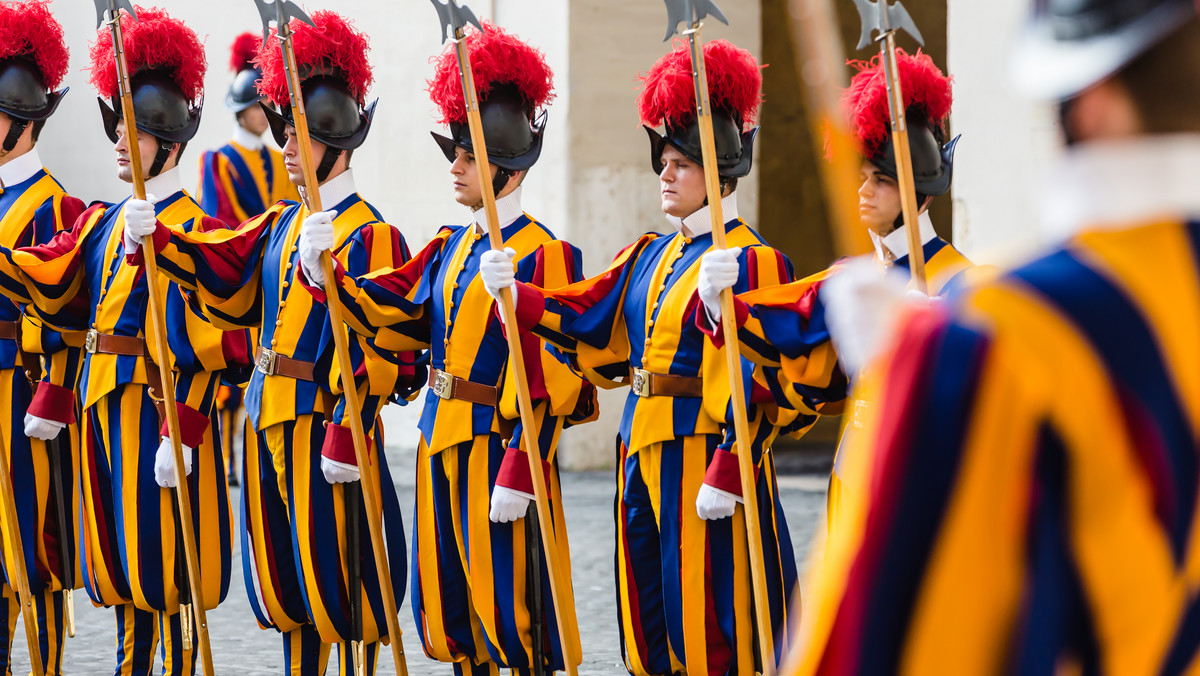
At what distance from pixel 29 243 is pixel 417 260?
154 centimetres

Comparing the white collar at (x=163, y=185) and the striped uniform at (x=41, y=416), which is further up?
the white collar at (x=163, y=185)

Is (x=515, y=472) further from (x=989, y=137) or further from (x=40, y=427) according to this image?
(x=989, y=137)

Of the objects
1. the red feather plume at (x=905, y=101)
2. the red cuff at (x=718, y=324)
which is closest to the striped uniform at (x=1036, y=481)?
the red cuff at (x=718, y=324)

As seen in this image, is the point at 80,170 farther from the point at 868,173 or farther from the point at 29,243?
the point at 868,173

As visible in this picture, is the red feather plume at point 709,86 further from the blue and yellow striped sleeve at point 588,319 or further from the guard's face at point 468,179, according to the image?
the guard's face at point 468,179

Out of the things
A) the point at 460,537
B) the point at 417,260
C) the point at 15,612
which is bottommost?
the point at 15,612

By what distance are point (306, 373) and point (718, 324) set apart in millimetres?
1392

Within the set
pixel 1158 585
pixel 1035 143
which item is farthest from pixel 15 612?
pixel 1158 585

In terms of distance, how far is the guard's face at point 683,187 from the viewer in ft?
12.7

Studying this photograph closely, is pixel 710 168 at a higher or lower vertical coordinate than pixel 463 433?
higher

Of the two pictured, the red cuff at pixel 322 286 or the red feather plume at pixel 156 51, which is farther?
the red feather plume at pixel 156 51

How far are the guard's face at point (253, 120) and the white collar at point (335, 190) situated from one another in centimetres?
412

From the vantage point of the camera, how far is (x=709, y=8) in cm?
346

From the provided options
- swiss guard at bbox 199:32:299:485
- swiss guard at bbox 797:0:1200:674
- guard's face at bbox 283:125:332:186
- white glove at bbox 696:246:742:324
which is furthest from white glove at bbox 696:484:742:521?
swiss guard at bbox 199:32:299:485
